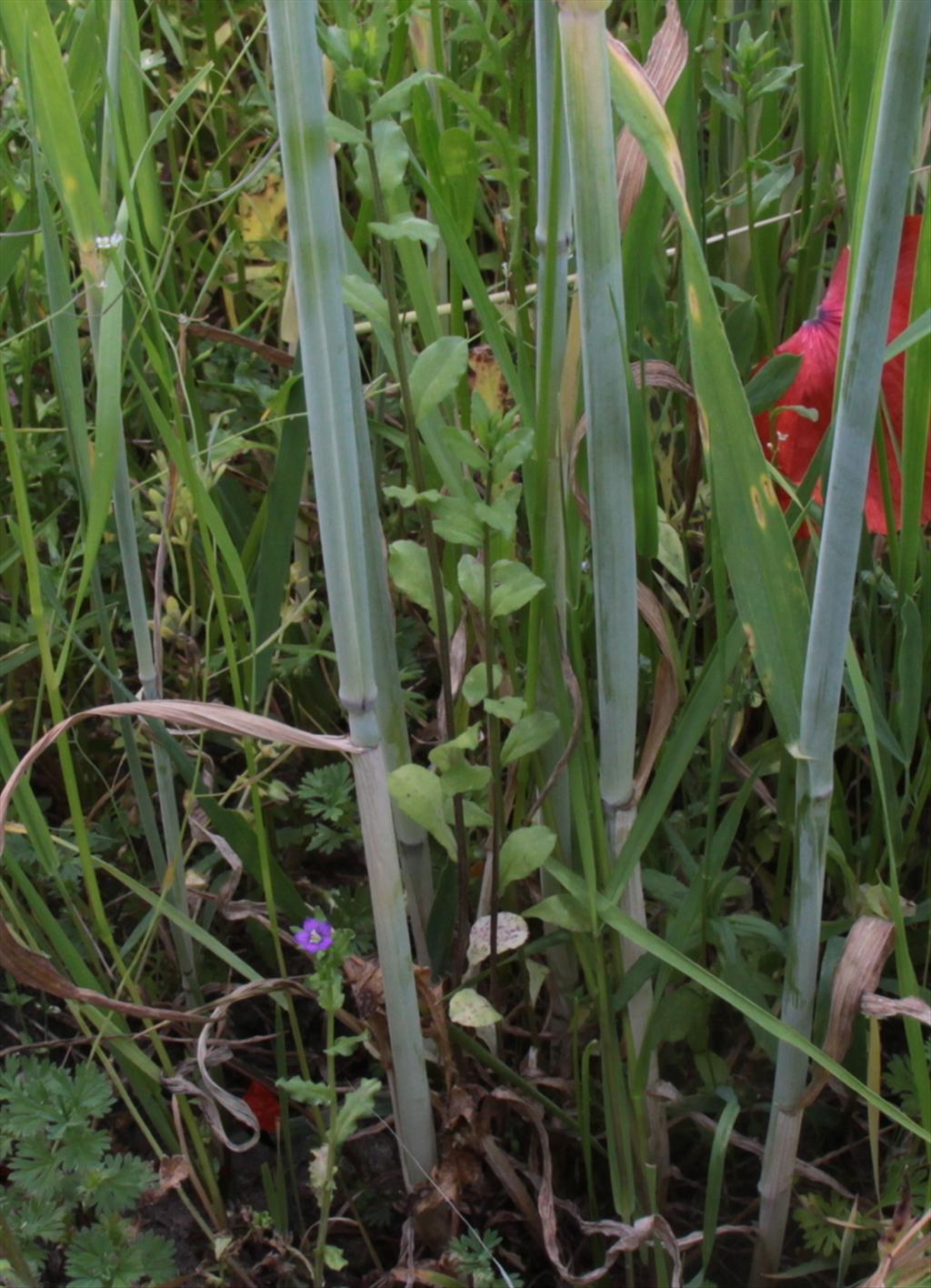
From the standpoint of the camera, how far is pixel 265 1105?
2.73 ft

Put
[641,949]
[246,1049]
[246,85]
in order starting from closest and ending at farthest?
1. [641,949]
2. [246,1049]
3. [246,85]

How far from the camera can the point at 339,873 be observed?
0.93 metres

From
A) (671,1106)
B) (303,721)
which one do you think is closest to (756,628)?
(671,1106)

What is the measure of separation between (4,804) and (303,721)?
36 cm

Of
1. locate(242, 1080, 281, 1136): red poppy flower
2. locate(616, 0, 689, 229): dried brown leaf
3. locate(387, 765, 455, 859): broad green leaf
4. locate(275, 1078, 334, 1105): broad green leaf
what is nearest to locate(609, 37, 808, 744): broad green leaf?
locate(616, 0, 689, 229): dried brown leaf

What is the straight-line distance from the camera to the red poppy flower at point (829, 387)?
2.32 feet

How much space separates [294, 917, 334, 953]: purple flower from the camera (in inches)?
24.7

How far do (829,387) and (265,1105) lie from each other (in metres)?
0.57

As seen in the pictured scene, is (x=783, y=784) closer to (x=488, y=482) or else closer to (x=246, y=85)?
(x=488, y=482)

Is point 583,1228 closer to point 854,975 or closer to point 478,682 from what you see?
point 854,975

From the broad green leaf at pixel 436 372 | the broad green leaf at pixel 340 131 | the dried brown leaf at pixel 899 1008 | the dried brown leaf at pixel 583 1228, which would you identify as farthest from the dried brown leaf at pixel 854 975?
the broad green leaf at pixel 340 131

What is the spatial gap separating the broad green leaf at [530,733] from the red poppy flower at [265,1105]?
1.10 ft

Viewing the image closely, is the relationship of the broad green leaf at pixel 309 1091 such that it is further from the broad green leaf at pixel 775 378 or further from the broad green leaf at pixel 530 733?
the broad green leaf at pixel 775 378

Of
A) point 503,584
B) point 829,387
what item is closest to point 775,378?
point 829,387
